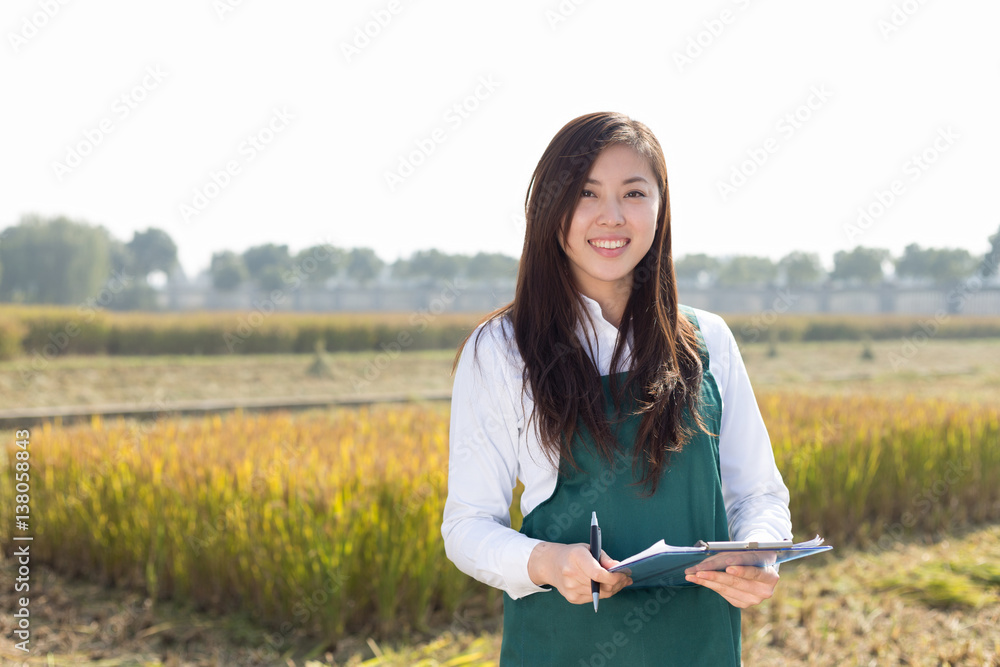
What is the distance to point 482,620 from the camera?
3461 millimetres

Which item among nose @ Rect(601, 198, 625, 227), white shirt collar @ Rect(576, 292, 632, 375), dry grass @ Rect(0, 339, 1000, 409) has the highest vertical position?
nose @ Rect(601, 198, 625, 227)

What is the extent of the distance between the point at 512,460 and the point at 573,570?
286mm

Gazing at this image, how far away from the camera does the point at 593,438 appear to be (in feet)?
4.57

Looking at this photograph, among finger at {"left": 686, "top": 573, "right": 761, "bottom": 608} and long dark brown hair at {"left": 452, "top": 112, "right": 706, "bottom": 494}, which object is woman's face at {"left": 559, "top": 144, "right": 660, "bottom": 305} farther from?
finger at {"left": 686, "top": 573, "right": 761, "bottom": 608}

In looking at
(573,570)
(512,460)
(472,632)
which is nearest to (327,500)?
(472,632)

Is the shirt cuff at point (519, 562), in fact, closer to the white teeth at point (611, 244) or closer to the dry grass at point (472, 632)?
the white teeth at point (611, 244)

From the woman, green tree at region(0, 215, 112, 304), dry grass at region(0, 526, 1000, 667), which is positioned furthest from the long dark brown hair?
green tree at region(0, 215, 112, 304)

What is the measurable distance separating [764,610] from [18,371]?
43.9 feet

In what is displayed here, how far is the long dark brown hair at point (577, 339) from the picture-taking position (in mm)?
1388

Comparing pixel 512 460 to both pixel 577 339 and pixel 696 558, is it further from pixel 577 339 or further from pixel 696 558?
pixel 696 558

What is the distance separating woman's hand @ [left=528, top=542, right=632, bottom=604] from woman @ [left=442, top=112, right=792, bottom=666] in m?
0.09

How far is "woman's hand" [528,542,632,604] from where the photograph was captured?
1.17 metres

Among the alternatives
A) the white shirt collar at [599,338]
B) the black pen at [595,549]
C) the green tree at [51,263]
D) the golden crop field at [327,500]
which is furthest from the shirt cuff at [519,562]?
the green tree at [51,263]

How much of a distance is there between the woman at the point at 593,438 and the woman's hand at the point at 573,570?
9 centimetres
